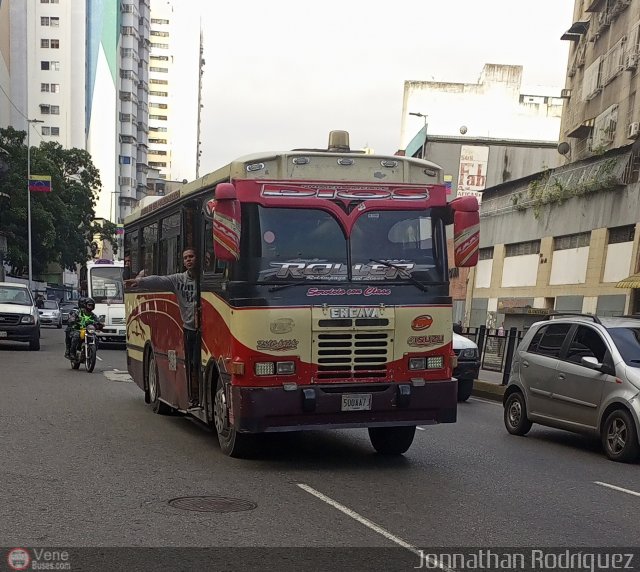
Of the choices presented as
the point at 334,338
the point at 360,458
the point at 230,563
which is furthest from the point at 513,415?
the point at 230,563

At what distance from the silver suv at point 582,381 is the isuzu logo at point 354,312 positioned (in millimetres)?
3400

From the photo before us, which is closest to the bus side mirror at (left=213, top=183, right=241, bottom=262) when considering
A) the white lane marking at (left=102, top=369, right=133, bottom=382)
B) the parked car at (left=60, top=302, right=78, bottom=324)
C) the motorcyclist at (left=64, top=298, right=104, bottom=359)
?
the white lane marking at (left=102, top=369, right=133, bottom=382)

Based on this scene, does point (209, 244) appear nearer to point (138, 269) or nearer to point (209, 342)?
point (209, 342)

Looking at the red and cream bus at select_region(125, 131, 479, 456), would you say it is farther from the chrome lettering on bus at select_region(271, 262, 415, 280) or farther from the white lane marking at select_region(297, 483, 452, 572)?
the white lane marking at select_region(297, 483, 452, 572)

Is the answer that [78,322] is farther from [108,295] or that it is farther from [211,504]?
[211,504]

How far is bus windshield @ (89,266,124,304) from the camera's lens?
102 ft

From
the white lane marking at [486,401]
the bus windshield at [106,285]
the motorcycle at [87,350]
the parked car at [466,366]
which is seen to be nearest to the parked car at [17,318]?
the bus windshield at [106,285]

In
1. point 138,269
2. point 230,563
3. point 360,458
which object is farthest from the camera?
point 138,269

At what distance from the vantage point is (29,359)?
2453 centimetres

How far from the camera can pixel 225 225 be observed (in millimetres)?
8812

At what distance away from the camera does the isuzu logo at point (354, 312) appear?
29.6 feet

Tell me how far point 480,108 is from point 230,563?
64458 mm

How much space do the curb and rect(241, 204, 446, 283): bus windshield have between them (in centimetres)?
947

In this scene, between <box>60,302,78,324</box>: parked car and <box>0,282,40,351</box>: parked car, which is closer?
<box>0,282,40,351</box>: parked car
